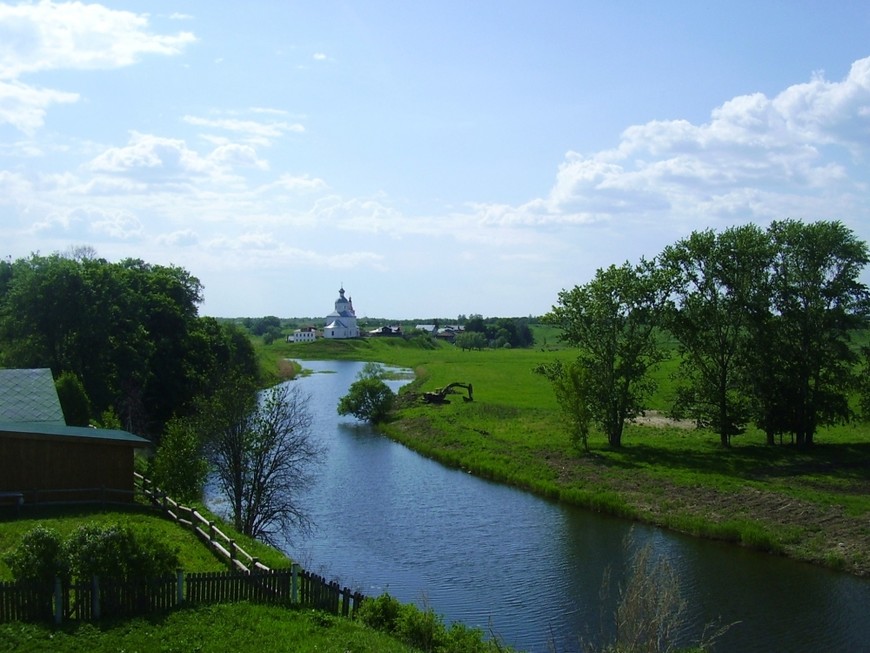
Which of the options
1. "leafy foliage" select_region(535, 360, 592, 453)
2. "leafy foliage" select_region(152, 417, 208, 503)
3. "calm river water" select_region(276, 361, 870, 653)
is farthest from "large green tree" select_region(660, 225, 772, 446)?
"leafy foliage" select_region(152, 417, 208, 503)

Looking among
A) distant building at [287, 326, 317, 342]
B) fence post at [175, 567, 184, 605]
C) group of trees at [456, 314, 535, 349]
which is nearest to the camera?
fence post at [175, 567, 184, 605]

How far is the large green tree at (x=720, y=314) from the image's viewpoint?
45312mm

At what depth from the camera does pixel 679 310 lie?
155 feet

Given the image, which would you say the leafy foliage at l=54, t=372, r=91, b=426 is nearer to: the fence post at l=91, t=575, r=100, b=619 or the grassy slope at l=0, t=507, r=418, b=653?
the grassy slope at l=0, t=507, r=418, b=653

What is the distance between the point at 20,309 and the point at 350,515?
79.6 feet

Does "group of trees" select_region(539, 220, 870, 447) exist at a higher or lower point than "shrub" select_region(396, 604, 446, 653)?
higher

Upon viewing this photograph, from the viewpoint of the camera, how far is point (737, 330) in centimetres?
4566

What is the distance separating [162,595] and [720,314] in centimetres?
3747

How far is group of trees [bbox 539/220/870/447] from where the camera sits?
147 feet

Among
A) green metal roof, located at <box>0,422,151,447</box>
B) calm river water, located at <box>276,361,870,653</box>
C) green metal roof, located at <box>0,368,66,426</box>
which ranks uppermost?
green metal roof, located at <box>0,368,66,426</box>

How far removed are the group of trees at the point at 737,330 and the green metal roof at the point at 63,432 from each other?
2828 cm

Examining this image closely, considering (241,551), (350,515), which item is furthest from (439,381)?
(241,551)

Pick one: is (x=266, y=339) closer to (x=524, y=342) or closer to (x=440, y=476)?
(x=524, y=342)

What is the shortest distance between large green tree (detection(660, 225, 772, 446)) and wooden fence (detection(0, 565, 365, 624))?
110 ft
